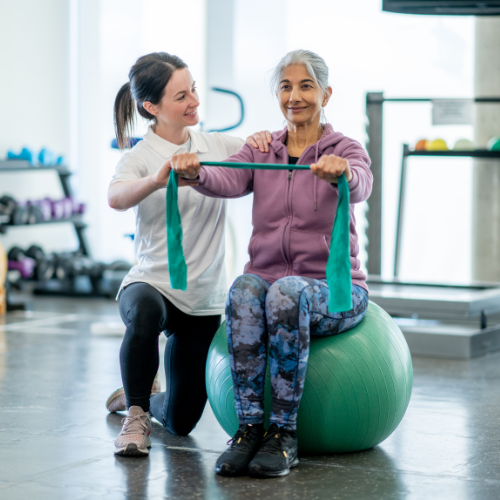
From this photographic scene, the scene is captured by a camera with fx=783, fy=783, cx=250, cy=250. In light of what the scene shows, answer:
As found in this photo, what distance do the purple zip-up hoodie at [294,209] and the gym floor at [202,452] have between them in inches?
20.7

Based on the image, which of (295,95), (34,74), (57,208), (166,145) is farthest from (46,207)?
(295,95)

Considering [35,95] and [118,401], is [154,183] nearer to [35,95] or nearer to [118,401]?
[118,401]

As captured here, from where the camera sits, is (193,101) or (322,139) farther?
(193,101)

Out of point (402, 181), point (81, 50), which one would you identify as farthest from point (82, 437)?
point (81, 50)

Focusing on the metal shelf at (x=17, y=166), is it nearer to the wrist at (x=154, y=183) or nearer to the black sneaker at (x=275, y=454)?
the wrist at (x=154, y=183)

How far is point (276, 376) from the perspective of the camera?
1999 millimetres

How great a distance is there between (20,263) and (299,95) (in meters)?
4.43

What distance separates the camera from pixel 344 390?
2.09m

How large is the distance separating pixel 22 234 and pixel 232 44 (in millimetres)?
2415

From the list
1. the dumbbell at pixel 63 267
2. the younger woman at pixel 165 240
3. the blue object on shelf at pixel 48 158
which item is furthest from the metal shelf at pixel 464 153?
the blue object on shelf at pixel 48 158

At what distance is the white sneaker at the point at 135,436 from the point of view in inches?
85.3

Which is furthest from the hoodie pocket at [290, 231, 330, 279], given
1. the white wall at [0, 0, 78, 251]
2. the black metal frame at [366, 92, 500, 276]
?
the white wall at [0, 0, 78, 251]

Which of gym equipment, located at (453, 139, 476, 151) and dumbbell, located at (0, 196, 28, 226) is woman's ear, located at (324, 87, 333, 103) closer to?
gym equipment, located at (453, 139, 476, 151)

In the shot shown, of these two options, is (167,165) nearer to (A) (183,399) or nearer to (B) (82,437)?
(A) (183,399)
